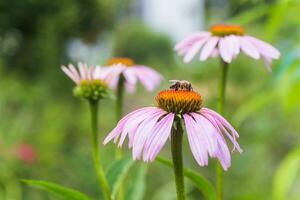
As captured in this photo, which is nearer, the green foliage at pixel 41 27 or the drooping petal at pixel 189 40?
the drooping petal at pixel 189 40

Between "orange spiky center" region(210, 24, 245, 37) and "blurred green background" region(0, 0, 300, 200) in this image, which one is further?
"blurred green background" region(0, 0, 300, 200)

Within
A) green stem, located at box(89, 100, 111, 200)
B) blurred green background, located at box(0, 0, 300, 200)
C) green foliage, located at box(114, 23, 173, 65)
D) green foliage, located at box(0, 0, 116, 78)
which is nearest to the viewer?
green stem, located at box(89, 100, 111, 200)

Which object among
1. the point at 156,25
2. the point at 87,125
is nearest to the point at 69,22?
the point at 87,125

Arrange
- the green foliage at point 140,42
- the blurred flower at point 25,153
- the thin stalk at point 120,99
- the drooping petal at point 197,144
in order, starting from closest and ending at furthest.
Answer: the drooping petal at point 197,144 → the thin stalk at point 120,99 → the blurred flower at point 25,153 → the green foliage at point 140,42

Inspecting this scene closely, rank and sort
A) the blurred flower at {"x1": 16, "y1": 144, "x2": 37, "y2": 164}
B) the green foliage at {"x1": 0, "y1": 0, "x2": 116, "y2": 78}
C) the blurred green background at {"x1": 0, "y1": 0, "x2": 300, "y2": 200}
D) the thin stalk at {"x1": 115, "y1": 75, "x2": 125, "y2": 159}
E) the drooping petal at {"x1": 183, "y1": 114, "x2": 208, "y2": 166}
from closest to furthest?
the drooping petal at {"x1": 183, "y1": 114, "x2": 208, "y2": 166} < the thin stalk at {"x1": 115, "y1": 75, "x2": 125, "y2": 159} < the blurred green background at {"x1": 0, "y1": 0, "x2": 300, "y2": 200} < the blurred flower at {"x1": 16, "y1": 144, "x2": 37, "y2": 164} < the green foliage at {"x1": 0, "y1": 0, "x2": 116, "y2": 78}

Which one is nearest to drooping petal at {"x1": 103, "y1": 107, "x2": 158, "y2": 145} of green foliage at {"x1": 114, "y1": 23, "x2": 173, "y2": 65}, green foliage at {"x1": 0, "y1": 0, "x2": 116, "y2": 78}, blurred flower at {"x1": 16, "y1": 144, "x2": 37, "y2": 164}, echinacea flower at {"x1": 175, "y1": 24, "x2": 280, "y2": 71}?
echinacea flower at {"x1": 175, "y1": 24, "x2": 280, "y2": 71}

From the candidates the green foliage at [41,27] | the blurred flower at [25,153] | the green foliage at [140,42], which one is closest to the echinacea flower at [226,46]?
the blurred flower at [25,153]

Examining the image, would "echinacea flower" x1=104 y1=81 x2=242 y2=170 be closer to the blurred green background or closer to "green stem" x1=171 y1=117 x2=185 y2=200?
"green stem" x1=171 y1=117 x2=185 y2=200

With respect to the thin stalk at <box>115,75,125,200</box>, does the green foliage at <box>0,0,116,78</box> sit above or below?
above

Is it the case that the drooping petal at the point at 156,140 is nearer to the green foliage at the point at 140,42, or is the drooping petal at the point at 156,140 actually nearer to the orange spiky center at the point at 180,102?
the orange spiky center at the point at 180,102
